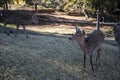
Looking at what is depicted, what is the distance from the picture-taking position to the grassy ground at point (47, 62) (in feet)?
28.7

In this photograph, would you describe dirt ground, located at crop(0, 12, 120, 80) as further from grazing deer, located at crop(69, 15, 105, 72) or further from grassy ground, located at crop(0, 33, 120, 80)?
grazing deer, located at crop(69, 15, 105, 72)

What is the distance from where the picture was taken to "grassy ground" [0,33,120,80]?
8742mm

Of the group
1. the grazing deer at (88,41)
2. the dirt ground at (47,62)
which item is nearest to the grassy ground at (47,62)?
the dirt ground at (47,62)

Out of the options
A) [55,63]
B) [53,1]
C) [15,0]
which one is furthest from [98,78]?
[53,1]

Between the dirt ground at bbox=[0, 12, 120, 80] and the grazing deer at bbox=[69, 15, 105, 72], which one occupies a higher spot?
the grazing deer at bbox=[69, 15, 105, 72]

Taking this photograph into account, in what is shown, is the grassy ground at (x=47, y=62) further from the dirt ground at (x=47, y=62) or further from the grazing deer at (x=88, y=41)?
the grazing deer at (x=88, y=41)

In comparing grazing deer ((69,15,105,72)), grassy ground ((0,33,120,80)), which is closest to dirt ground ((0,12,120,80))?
grassy ground ((0,33,120,80))

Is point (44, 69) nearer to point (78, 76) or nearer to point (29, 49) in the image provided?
point (78, 76)

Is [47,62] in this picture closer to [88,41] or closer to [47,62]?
[47,62]

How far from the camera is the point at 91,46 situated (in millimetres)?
9750

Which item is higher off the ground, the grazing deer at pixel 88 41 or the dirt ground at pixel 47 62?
the grazing deer at pixel 88 41

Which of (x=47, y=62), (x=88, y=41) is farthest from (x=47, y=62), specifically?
(x=88, y=41)

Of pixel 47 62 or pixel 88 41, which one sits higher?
pixel 88 41

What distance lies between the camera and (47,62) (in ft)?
31.9
